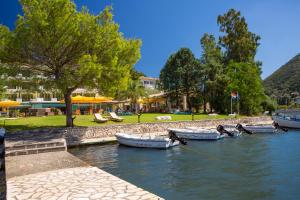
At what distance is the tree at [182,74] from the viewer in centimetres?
6009

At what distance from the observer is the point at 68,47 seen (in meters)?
28.7

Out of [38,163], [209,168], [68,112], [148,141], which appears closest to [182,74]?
[68,112]

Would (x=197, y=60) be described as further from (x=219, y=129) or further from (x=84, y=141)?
(x=84, y=141)

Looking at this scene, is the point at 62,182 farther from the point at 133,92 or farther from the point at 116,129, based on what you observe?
the point at 133,92

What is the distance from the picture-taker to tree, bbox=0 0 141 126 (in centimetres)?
2650

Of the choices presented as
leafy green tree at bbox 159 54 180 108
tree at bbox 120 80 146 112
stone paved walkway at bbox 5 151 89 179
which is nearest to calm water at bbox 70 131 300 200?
stone paved walkway at bbox 5 151 89 179

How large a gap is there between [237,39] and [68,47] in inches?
1867

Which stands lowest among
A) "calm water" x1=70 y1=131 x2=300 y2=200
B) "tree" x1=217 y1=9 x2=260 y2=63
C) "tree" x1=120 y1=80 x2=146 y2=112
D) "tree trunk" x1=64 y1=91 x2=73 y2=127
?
"calm water" x1=70 y1=131 x2=300 y2=200

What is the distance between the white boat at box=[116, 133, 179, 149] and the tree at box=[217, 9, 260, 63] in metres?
44.1

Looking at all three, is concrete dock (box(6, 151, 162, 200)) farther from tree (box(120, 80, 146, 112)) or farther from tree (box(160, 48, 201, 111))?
tree (box(160, 48, 201, 111))

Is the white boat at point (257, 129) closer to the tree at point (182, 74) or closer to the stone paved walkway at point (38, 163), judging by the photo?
the tree at point (182, 74)

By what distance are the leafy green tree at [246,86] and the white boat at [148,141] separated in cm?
3073

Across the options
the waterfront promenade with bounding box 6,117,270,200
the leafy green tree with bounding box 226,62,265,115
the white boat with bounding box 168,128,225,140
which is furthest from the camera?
the leafy green tree with bounding box 226,62,265,115

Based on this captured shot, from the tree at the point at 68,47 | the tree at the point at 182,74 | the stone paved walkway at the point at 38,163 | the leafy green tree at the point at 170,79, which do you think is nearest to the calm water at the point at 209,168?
the stone paved walkway at the point at 38,163
